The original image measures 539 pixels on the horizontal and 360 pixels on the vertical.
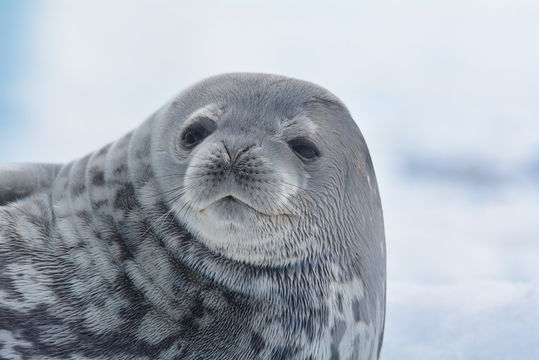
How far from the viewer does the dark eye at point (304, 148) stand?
276 cm

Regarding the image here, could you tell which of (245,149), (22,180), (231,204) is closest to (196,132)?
(245,149)

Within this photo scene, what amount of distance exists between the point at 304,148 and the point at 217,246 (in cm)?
52

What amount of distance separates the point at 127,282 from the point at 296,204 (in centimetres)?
75

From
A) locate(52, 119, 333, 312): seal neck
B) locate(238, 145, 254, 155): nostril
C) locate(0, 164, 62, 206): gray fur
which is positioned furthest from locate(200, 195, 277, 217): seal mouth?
locate(0, 164, 62, 206): gray fur

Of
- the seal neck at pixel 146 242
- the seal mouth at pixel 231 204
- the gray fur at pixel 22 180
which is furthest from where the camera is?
the gray fur at pixel 22 180

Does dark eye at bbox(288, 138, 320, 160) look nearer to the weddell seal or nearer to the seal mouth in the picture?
the weddell seal

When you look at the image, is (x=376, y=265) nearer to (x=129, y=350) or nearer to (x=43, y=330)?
(x=129, y=350)

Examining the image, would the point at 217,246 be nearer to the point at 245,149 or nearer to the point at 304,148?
the point at 245,149

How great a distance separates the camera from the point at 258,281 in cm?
271

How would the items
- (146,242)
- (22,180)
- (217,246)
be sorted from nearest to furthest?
(217,246) → (146,242) → (22,180)

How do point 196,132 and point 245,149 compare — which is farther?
point 196,132

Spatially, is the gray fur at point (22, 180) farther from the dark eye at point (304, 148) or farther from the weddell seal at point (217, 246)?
the dark eye at point (304, 148)

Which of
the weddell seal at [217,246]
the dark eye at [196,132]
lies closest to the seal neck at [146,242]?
the weddell seal at [217,246]

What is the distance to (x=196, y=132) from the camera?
2.85 metres
